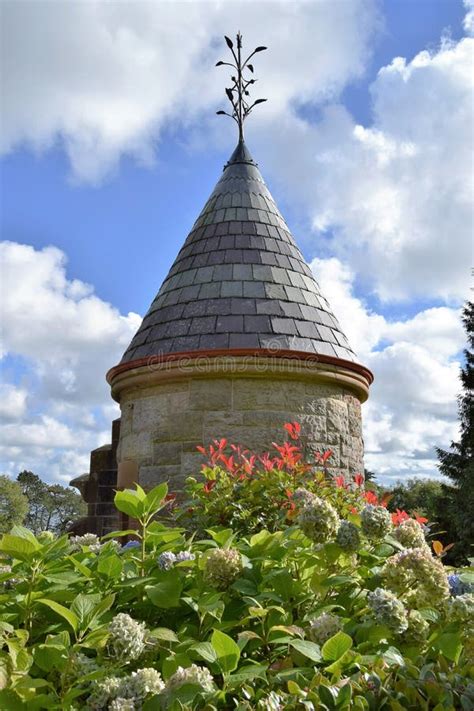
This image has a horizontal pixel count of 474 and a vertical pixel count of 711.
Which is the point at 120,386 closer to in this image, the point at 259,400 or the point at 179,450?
the point at 179,450

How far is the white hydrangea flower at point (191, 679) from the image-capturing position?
1.62 meters

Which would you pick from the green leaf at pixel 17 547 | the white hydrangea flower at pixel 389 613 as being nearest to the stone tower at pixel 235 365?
the green leaf at pixel 17 547

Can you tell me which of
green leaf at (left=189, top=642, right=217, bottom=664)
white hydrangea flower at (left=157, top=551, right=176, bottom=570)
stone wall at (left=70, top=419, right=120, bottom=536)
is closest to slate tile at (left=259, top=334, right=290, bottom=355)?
stone wall at (left=70, top=419, right=120, bottom=536)

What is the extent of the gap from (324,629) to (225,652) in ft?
1.17

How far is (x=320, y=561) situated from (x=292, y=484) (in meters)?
1.81

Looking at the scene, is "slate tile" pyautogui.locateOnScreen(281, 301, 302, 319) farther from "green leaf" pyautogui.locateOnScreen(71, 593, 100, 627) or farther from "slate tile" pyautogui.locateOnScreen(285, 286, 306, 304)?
"green leaf" pyautogui.locateOnScreen(71, 593, 100, 627)

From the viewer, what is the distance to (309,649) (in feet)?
5.84

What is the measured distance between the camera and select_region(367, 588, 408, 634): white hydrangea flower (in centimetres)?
194

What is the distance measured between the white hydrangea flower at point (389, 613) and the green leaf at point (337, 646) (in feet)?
0.62

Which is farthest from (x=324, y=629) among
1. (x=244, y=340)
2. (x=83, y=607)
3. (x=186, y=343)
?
(x=186, y=343)

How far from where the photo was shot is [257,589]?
211 centimetres

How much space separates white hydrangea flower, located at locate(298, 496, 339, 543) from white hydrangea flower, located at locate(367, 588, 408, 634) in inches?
13.8

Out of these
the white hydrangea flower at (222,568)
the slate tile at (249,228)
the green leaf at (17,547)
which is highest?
the slate tile at (249,228)

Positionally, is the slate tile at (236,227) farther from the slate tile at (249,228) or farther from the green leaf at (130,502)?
the green leaf at (130,502)
